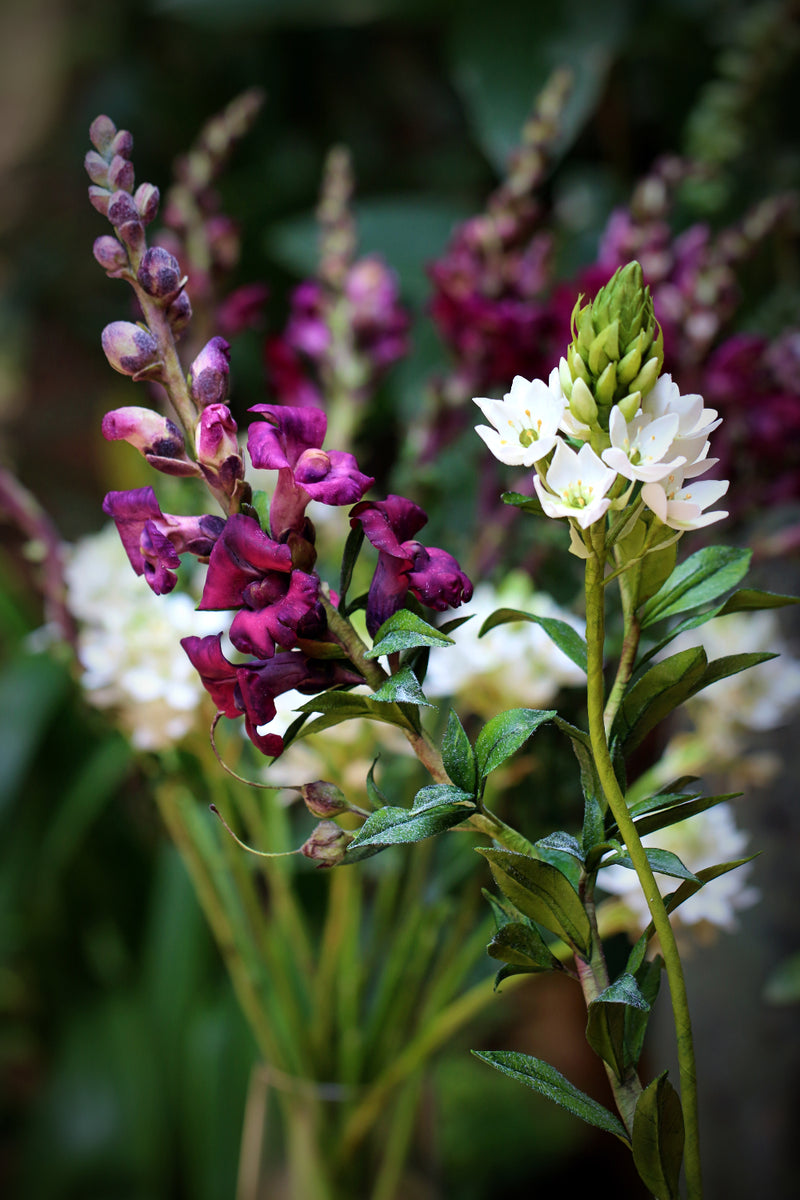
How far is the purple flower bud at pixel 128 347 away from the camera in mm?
187

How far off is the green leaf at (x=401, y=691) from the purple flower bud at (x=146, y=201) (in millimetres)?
109

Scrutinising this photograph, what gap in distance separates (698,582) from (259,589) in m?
0.09

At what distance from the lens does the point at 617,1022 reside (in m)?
0.19

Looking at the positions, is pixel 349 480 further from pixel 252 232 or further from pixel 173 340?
pixel 252 232

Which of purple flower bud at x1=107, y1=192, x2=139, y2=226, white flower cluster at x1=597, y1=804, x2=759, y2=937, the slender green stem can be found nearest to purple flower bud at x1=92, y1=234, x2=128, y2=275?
purple flower bud at x1=107, y1=192, x2=139, y2=226

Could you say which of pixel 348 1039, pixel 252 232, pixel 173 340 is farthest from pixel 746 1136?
pixel 252 232

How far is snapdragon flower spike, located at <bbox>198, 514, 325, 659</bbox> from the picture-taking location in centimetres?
18

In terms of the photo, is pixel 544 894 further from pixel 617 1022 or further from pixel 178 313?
pixel 178 313

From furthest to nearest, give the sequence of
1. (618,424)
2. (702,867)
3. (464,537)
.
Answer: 1. (464,537)
2. (702,867)
3. (618,424)

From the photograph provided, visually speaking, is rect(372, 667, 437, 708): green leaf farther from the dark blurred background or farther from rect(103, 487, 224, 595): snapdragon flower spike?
the dark blurred background

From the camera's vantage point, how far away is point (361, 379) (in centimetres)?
47

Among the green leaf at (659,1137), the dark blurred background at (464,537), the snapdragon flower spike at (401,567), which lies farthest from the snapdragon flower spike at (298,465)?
the dark blurred background at (464,537)

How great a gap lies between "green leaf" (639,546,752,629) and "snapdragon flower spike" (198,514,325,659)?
7 centimetres

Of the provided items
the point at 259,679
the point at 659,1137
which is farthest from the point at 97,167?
the point at 659,1137
